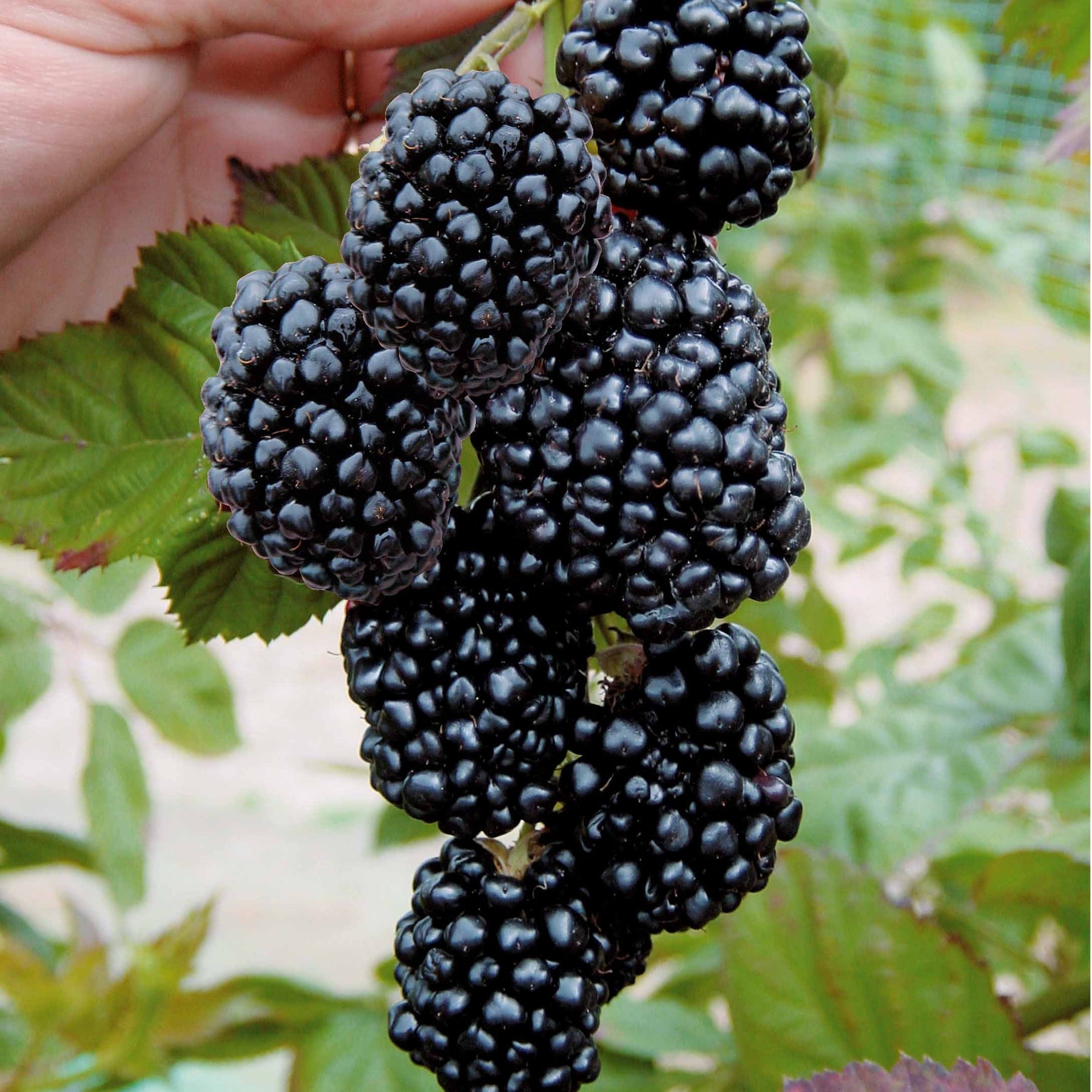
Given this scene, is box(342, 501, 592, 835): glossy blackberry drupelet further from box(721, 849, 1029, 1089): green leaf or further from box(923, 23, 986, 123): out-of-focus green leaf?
box(923, 23, 986, 123): out-of-focus green leaf

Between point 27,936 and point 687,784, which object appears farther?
point 27,936

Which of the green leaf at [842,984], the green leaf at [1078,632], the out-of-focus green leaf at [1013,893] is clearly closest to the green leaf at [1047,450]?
the green leaf at [1078,632]

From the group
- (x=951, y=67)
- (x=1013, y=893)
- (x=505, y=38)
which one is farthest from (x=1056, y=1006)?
(x=951, y=67)

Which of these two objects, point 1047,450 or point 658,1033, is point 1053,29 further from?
point 658,1033

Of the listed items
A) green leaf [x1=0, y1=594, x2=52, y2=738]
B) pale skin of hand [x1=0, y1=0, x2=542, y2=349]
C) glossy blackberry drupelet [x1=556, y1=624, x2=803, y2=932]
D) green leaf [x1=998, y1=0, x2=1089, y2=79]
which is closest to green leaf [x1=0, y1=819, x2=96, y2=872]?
green leaf [x1=0, y1=594, x2=52, y2=738]

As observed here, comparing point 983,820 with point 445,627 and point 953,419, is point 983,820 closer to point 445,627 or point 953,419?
point 445,627
